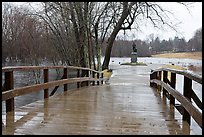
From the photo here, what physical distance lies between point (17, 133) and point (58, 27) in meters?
13.7

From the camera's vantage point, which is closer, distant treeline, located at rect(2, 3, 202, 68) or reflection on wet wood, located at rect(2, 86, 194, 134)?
reflection on wet wood, located at rect(2, 86, 194, 134)

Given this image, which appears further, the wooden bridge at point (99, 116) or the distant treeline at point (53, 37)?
the distant treeline at point (53, 37)

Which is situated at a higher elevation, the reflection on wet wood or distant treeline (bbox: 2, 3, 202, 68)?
distant treeline (bbox: 2, 3, 202, 68)

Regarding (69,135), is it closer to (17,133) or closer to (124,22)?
(17,133)

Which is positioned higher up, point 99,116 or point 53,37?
point 53,37

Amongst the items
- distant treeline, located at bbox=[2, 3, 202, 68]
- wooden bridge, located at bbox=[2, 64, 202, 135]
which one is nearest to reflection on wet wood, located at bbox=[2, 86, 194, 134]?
wooden bridge, located at bbox=[2, 64, 202, 135]

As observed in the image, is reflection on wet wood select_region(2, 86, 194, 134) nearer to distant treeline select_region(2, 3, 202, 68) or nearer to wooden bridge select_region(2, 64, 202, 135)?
wooden bridge select_region(2, 64, 202, 135)

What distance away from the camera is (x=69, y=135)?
346 centimetres

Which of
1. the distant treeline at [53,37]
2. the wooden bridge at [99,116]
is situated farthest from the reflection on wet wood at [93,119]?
the distant treeline at [53,37]

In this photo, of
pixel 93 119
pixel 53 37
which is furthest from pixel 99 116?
pixel 53 37

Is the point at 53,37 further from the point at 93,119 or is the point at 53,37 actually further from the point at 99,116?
the point at 93,119

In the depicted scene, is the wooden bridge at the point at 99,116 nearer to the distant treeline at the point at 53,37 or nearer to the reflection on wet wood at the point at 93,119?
the reflection on wet wood at the point at 93,119

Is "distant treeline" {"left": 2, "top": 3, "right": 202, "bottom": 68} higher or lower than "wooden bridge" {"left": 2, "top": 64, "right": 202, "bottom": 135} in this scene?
higher

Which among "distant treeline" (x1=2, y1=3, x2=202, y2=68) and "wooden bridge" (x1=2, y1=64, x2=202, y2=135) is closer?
"wooden bridge" (x1=2, y1=64, x2=202, y2=135)
